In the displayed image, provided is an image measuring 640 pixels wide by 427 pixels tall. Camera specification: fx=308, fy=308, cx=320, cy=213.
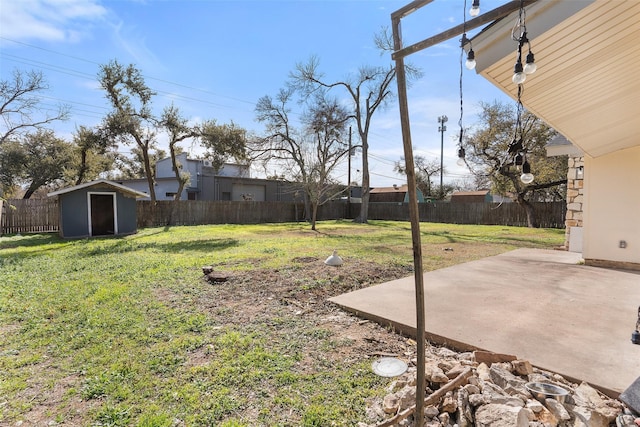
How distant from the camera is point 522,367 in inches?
79.7

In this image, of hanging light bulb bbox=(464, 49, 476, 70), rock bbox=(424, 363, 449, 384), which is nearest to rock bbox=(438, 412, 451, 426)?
rock bbox=(424, 363, 449, 384)

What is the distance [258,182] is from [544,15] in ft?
80.3

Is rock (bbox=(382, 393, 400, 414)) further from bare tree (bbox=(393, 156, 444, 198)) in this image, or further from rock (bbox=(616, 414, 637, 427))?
bare tree (bbox=(393, 156, 444, 198))

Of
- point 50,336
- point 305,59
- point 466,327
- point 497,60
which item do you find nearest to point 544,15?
point 497,60

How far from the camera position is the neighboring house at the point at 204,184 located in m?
23.4

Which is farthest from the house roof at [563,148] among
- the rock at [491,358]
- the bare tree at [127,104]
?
the bare tree at [127,104]

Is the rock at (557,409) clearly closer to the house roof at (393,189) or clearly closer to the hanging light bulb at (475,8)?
A: the hanging light bulb at (475,8)

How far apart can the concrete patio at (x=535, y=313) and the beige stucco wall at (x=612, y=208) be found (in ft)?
1.51

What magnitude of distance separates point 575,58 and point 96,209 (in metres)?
13.5

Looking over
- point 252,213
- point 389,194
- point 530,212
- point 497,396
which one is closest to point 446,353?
point 497,396

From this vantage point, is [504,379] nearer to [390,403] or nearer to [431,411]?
[431,411]

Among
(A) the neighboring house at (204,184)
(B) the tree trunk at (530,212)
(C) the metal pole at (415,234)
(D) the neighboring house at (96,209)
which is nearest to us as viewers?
(C) the metal pole at (415,234)

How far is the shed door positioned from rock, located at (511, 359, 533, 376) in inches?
494

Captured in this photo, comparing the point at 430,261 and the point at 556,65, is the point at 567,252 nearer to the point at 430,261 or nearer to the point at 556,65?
the point at 430,261
